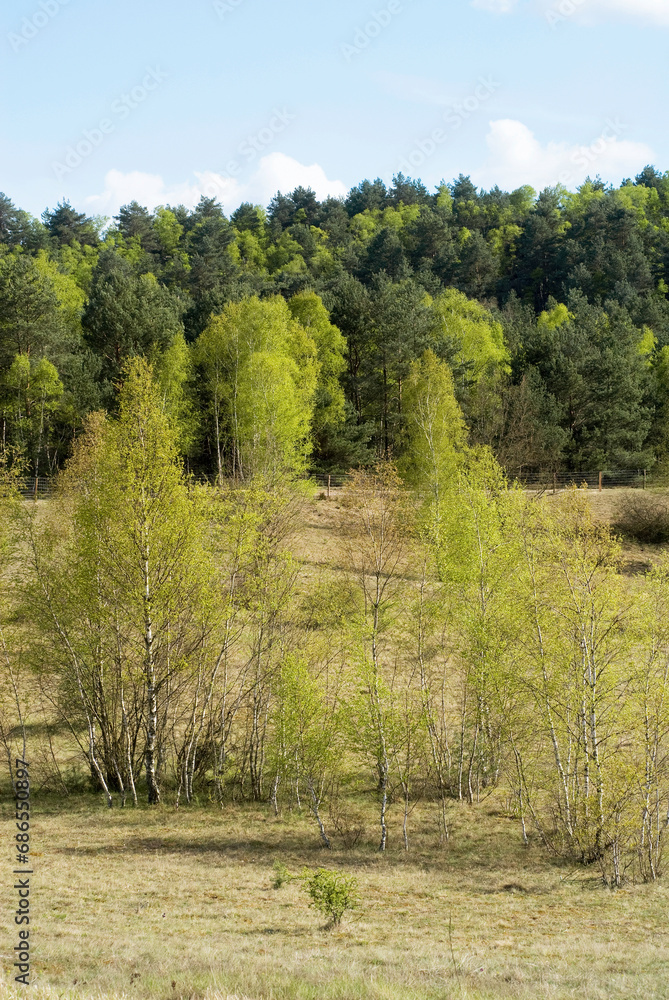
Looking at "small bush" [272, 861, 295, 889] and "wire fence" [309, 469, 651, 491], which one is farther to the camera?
"wire fence" [309, 469, 651, 491]

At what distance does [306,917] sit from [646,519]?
3495 centimetres

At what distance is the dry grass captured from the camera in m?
8.45

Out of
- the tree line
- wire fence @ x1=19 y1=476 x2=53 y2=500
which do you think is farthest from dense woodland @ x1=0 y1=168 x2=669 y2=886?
wire fence @ x1=19 y1=476 x2=53 y2=500

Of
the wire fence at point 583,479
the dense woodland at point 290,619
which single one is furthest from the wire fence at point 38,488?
the wire fence at point 583,479

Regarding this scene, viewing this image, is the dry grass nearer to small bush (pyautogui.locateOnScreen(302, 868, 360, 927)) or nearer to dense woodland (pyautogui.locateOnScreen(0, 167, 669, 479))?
small bush (pyautogui.locateOnScreen(302, 868, 360, 927))

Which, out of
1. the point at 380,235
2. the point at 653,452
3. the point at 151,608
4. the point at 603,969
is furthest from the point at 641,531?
the point at 380,235

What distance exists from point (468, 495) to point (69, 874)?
13.4 meters

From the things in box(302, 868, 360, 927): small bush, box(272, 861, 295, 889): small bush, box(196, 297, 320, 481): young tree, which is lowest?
box(272, 861, 295, 889): small bush

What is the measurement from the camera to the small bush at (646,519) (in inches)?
1658

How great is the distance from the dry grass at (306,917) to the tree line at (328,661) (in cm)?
101

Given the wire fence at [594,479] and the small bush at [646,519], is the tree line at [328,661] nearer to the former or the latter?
the small bush at [646,519]

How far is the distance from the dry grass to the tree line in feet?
3.31

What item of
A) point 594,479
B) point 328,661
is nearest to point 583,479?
point 594,479

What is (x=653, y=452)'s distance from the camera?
5197 centimetres
